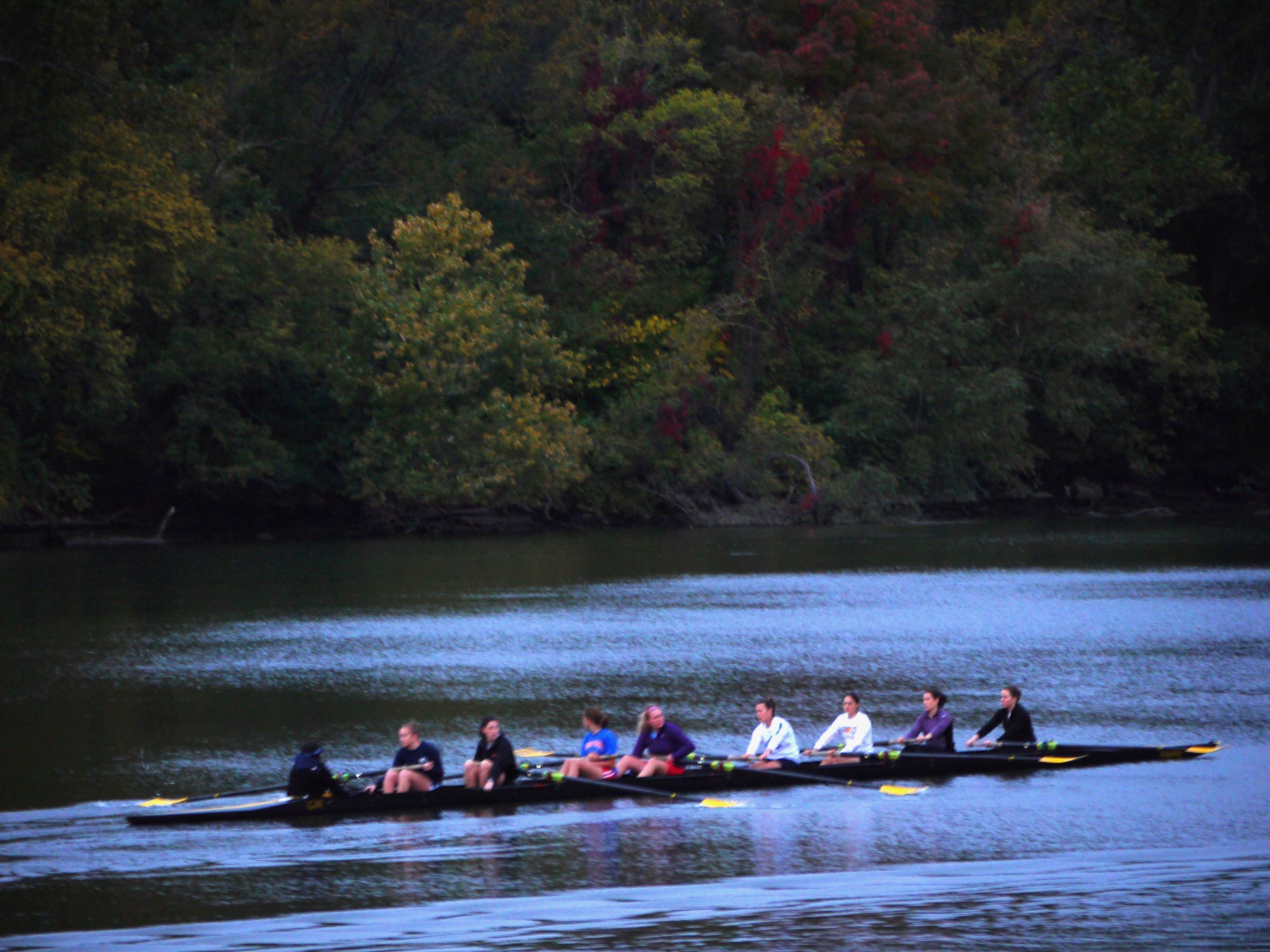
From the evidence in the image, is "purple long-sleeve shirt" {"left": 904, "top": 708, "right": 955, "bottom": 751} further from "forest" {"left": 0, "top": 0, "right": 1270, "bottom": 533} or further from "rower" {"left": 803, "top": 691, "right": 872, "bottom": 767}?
"forest" {"left": 0, "top": 0, "right": 1270, "bottom": 533}

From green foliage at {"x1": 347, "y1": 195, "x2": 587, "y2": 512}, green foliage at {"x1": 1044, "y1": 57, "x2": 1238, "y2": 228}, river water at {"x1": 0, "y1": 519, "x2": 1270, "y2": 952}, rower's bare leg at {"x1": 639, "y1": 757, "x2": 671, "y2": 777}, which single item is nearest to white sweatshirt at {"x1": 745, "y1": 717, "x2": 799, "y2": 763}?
river water at {"x1": 0, "y1": 519, "x2": 1270, "y2": 952}

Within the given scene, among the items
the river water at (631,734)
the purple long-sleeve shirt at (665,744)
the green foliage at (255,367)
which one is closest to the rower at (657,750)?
the purple long-sleeve shirt at (665,744)

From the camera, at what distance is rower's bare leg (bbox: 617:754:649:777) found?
665 inches

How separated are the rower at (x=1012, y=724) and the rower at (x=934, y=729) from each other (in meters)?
0.63

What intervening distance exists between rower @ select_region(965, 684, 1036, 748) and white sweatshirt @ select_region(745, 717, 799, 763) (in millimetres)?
2443

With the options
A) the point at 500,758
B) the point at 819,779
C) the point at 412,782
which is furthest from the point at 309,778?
the point at 819,779

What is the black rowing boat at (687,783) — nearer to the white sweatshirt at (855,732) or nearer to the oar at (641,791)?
the oar at (641,791)

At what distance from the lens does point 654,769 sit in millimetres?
16859

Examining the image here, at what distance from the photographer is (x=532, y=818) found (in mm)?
15719

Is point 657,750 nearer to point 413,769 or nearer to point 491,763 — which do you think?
point 491,763

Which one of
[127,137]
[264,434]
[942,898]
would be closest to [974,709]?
[942,898]

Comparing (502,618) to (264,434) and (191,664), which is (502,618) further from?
Result: (264,434)

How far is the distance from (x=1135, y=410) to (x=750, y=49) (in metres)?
20.6

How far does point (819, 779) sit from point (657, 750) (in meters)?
1.79
